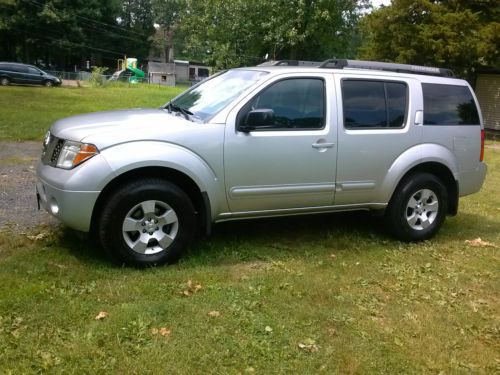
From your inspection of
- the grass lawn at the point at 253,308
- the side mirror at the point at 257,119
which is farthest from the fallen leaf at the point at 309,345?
the side mirror at the point at 257,119

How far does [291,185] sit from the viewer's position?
16.0 feet

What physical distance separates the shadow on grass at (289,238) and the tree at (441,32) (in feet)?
38.3

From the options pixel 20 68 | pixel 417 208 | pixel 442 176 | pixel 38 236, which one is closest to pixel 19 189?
pixel 38 236

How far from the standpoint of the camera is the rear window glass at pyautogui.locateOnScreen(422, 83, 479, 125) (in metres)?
5.59

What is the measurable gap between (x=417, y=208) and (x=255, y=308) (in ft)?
8.78

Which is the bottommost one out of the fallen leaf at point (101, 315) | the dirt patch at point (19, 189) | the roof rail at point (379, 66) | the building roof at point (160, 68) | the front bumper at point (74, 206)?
the fallen leaf at point (101, 315)

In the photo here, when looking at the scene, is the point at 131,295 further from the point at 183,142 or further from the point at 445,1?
the point at 445,1

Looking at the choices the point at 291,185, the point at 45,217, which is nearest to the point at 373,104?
the point at 291,185

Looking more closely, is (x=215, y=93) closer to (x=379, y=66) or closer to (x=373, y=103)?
(x=373, y=103)

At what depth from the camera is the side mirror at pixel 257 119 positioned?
4492 millimetres

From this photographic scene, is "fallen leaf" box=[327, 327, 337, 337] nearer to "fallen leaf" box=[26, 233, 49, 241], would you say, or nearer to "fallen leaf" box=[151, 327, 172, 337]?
"fallen leaf" box=[151, 327, 172, 337]

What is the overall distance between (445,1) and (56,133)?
17055 millimetres

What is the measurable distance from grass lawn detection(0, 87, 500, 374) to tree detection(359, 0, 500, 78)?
1312 cm

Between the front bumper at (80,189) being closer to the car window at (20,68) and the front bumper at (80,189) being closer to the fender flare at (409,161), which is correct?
the fender flare at (409,161)
